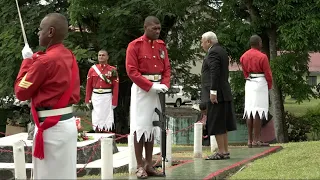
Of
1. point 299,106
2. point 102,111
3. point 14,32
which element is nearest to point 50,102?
point 102,111

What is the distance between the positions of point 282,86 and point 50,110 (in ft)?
44.4

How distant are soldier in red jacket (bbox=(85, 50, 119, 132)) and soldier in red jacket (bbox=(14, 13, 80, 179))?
355 inches

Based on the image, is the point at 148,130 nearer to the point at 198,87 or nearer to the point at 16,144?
the point at 16,144

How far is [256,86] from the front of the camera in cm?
1226


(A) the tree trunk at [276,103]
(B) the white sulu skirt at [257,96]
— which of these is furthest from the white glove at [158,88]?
(A) the tree trunk at [276,103]

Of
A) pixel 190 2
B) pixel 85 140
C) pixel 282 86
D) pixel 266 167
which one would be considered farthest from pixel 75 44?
pixel 266 167

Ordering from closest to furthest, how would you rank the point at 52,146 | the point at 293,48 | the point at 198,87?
the point at 52,146
the point at 293,48
the point at 198,87

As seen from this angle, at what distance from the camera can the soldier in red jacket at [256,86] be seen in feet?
39.9

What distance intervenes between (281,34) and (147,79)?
10.5 m

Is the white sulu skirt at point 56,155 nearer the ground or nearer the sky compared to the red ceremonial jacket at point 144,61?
nearer the ground

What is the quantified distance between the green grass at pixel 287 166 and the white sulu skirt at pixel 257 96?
0.98 meters

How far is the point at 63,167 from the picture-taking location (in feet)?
19.8

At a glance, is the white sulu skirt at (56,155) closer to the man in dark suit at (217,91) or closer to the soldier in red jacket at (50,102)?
the soldier in red jacket at (50,102)

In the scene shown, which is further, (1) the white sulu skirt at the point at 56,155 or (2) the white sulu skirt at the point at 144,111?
(2) the white sulu skirt at the point at 144,111
